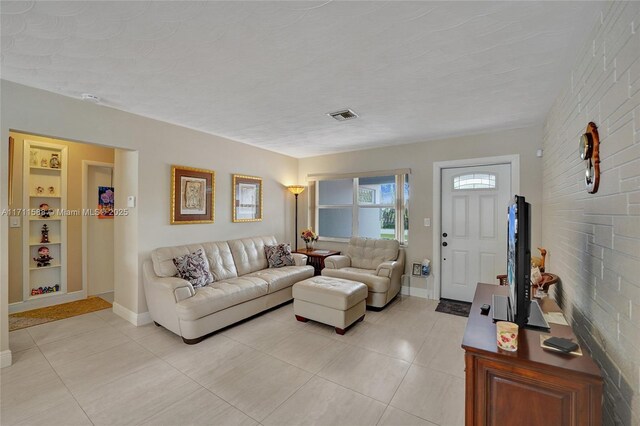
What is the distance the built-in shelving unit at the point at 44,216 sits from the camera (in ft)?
12.3

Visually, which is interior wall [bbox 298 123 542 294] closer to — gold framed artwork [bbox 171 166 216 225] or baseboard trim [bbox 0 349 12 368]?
gold framed artwork [bbox 171 166 216 225]

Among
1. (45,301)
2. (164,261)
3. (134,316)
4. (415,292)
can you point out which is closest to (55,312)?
(45,301)

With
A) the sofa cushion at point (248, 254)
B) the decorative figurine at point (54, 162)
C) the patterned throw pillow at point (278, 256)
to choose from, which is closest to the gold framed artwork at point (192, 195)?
the sofa cushion at point (248, 254)

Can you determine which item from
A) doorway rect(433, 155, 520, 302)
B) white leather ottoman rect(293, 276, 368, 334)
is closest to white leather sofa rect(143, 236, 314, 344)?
white leather ottoman rect(293, 276, 368, 334)

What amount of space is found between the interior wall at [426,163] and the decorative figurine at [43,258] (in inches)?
154

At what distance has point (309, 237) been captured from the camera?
16.8 ft

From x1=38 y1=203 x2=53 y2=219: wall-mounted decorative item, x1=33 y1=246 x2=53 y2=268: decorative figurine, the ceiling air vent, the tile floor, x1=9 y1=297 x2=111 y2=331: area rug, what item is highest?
the ceiling air vent

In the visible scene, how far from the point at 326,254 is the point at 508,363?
11.8ft

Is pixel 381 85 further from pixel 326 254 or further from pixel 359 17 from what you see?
pixel 326 254

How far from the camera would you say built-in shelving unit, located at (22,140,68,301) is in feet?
12.3

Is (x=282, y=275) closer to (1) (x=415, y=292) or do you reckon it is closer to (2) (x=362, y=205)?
(2) (x=362, y=205)

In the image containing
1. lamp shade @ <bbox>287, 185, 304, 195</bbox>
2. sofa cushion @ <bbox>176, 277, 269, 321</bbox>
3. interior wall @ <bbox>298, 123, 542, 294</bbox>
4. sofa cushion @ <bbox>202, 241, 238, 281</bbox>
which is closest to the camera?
sofa cushion @ <bbox>176, 277, 269, 321</bbox>

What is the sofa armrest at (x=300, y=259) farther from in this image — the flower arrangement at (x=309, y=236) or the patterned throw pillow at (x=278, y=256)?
the flower arrangement at (x=309, y=236)

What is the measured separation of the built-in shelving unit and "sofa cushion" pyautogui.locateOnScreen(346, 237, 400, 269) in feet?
14.0
